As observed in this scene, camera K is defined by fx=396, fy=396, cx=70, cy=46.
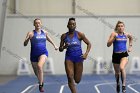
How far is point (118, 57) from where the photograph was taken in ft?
36.6

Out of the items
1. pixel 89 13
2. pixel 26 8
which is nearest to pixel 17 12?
pixel 26 8

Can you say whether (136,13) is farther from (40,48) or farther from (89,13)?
(40,48)

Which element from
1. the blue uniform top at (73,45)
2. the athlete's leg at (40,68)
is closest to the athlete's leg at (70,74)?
the blue uniform top at (73,45)

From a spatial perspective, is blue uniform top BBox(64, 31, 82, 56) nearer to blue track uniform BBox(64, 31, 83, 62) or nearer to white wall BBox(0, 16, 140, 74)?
blue track uniform BBox(64, 31, 83, 62)

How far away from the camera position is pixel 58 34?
23.1m

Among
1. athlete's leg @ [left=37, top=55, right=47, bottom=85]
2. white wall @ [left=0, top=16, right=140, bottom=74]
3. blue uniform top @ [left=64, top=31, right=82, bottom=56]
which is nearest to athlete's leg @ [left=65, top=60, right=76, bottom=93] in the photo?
blue uniform top @ [left=64, top=31, right=82, bottom=56]

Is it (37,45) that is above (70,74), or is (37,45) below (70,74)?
above

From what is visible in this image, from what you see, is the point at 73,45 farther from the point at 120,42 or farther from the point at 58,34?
the point at 58,34

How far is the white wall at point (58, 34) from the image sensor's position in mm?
23109

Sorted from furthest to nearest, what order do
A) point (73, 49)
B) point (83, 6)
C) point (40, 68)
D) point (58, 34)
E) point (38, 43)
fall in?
point (83, 6), point (58, 34), point (38, 43), point (40, 68), point (73, 49)

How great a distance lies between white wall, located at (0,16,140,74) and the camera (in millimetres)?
23109

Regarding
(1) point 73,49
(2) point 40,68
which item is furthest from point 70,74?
(2) point 40,68

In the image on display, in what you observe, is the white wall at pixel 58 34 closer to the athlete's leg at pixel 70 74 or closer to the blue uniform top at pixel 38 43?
the blue uniform top at pixel 38 43

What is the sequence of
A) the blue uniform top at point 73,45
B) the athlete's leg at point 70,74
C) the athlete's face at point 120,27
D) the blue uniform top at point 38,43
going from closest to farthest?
the athlete's leg at point 70,74 < the blue uniform top at point 73,45 < the athlete's face at point 120,27 < the blue uniform top at point 38,43
